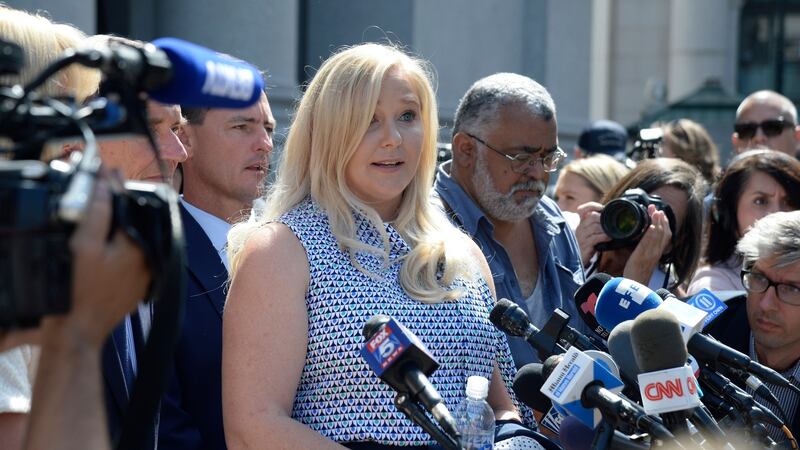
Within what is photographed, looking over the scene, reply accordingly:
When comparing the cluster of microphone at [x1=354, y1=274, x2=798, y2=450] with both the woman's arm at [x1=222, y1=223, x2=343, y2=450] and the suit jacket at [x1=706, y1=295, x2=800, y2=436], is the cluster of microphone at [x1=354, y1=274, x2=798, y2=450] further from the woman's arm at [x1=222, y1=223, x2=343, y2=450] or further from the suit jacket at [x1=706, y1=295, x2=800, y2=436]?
the suit jacket at [x1=706, y1=295, x2=800, y2=436]

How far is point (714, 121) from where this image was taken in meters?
12.9

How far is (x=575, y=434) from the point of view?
9.51 feet

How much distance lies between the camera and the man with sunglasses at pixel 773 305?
162 inches

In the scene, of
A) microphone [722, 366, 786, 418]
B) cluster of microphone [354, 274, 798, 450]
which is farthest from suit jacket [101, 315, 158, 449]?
microphone [722, 366, 786, 418]

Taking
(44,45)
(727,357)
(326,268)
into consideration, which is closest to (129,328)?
(326,268)

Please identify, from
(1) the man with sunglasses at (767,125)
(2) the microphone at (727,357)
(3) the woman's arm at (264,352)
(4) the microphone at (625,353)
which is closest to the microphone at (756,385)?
(2) the microphone at (727,357)

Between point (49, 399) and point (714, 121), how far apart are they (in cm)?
1193

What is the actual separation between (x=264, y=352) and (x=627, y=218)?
240 centimetres

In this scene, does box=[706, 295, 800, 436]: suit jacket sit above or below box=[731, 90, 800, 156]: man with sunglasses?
below

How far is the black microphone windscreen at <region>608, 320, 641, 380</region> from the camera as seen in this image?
2.78 meters

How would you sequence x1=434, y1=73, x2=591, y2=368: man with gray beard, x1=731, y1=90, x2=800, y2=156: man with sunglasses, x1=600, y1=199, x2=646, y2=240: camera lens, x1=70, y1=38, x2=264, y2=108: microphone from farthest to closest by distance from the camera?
x1=731, y1=90, x2=800, y2=156: man with sunglasses, x1=600, y1=199, x2=646, y2=240: camera lens, x1=434, y1=73, x2=591, y2=368: man with gray beard, x1=70, y1=38, x2=264, y2=108: microphone

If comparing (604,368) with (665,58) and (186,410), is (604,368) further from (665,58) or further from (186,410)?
(665,58)

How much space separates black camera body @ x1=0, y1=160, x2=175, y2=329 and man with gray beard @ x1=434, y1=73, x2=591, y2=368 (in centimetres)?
290

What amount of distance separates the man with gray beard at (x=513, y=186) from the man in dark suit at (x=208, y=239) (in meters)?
0.80
